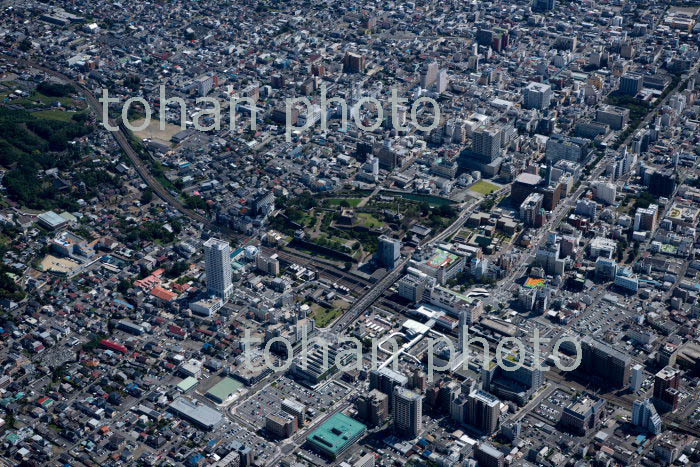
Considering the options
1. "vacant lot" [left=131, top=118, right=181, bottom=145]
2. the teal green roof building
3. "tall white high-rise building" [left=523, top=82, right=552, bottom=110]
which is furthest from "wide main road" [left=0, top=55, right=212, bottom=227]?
"tall white high-rise building" [left=523, top=82, right=552, bottom=110]

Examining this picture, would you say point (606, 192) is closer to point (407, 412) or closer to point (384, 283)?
point (384, 283)

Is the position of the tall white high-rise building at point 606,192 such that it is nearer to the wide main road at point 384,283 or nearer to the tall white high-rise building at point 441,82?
the wide main road at point 384,283

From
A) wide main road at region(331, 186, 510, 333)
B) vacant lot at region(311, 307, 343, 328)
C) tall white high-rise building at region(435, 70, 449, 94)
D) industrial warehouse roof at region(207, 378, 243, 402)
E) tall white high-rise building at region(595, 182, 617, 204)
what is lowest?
industrial warehouse roof at region(207, 378, 243, 402)

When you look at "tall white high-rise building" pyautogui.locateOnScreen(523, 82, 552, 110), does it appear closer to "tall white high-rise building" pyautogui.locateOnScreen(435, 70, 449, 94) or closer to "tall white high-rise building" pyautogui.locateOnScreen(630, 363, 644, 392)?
"tall white high-rise building" pyautogui.locateOnScreen(435, 70, 449, 94)

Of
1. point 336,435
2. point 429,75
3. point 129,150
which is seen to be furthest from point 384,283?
point 429,75

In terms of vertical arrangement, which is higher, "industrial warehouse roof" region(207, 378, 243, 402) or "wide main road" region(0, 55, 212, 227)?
"wide main road" region(0, 55, 212, 227)
